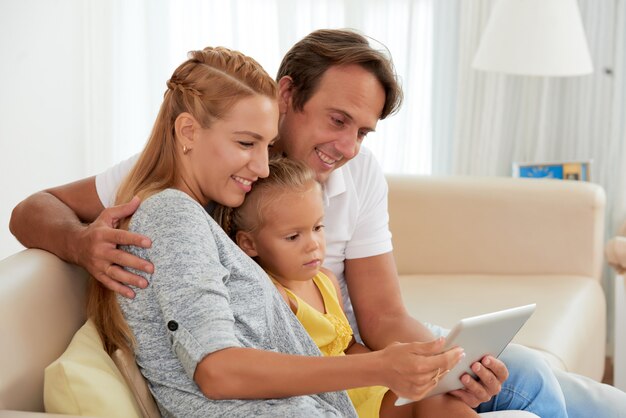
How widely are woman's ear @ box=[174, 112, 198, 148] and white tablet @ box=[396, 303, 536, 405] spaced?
1.86 ft

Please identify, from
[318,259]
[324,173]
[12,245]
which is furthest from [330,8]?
[318,259]

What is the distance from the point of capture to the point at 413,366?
136 centimetres

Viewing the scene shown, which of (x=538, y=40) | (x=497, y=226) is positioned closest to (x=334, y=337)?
(x=497, y=226)

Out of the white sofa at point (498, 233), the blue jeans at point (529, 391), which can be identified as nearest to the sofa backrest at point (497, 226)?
the white sofa at point (498, 233)

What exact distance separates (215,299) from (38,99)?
2.76 metres

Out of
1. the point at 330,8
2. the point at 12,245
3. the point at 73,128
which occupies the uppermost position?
the point at 330,8

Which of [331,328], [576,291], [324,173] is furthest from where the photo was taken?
[576,291]

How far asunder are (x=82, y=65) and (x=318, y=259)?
2642 mm

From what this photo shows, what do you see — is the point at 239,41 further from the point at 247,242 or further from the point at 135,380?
the point at 135,380

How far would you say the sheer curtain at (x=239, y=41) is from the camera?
4.05m

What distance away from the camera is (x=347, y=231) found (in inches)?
82.4

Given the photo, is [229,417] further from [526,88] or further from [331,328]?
[526,88]

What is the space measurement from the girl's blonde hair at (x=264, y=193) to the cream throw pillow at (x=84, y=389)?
1.39 feet

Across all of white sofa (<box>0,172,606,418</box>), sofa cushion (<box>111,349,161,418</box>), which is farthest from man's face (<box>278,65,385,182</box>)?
white sofa (<box>0,172,606,418</box>)
